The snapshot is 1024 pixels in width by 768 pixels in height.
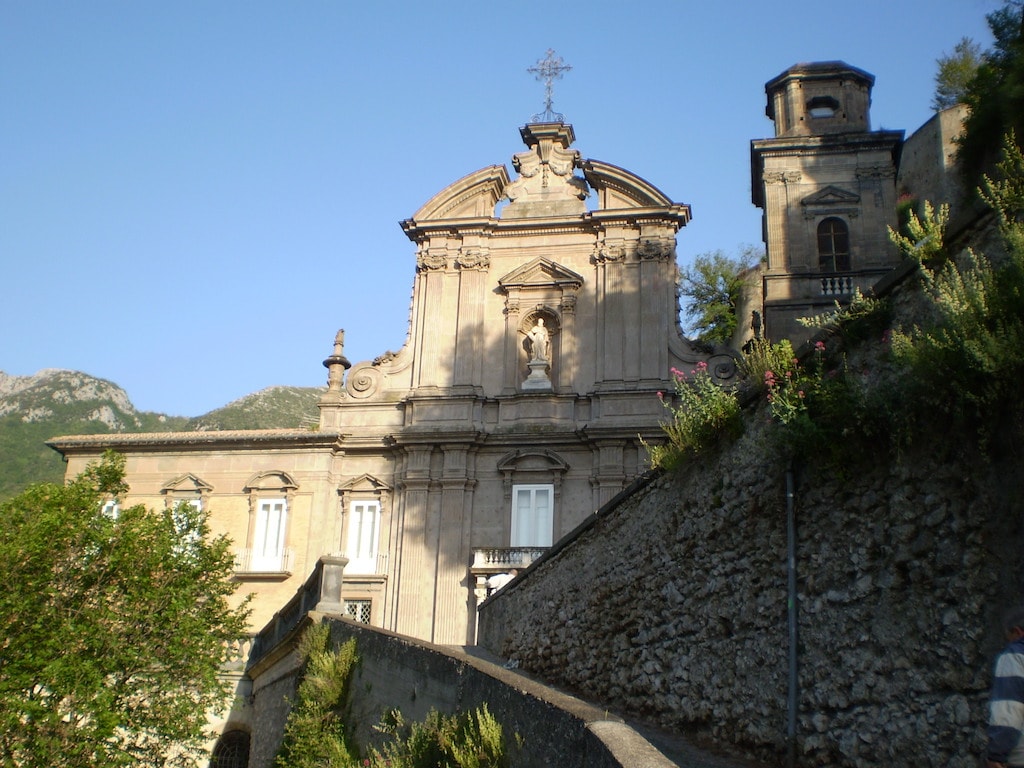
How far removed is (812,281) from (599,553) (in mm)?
17122

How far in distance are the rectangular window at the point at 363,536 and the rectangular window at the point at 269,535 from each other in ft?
5.85

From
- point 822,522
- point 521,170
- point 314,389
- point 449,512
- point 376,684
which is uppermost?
point 314,389

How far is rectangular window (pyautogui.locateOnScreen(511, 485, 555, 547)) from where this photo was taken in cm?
2588

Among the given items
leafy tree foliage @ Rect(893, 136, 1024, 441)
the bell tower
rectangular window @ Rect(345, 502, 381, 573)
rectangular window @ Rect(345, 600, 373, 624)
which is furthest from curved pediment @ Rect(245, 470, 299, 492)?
leafy tree foliage @ Rect(893, 136, 1024, 441)

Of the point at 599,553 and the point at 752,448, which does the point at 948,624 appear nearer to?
the point at 752,448

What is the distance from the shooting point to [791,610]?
7.79m

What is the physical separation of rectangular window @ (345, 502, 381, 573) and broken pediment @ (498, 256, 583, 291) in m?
7.12

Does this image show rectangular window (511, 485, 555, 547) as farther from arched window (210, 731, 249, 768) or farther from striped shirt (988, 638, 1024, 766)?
striped shirt (988, 638, 1024, 766)

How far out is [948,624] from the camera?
6246 millimetres

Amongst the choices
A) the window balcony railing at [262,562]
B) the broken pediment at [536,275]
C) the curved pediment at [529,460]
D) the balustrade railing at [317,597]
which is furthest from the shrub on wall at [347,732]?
the broken pediment at [536,275]

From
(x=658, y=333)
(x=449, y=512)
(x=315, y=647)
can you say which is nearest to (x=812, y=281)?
(x=658, y=333)

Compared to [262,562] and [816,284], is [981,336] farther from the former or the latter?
[262,562]

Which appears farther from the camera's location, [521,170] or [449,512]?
[521,170]

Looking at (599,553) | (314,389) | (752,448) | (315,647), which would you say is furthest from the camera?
(314,389)
